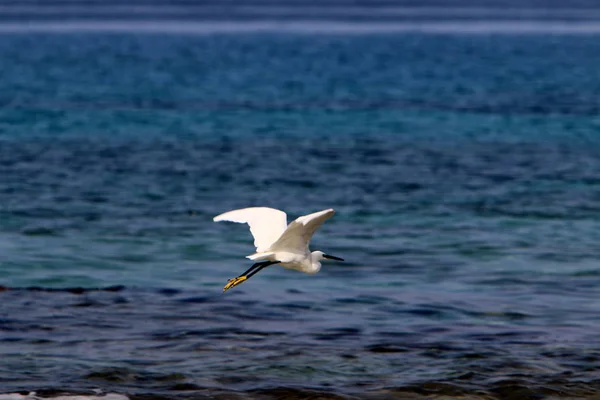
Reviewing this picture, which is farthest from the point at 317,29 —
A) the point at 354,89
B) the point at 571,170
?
the point at 571,170

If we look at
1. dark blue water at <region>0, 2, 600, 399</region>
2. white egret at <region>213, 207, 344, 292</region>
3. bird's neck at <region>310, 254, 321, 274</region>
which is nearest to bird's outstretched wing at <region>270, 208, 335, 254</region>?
white egret at <region>213, 207, 344, 292</region>

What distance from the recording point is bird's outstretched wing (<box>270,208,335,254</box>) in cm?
1240

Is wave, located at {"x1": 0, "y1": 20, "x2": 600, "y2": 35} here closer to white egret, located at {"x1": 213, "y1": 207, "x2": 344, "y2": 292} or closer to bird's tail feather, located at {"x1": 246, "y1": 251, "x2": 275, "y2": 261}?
white egret, located at {"x1": 213, "y1": 207, "x2": 344, "y2": 292}

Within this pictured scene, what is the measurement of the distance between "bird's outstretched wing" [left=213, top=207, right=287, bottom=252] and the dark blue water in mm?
1448

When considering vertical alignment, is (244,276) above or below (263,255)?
below

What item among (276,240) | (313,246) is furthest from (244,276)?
(313,246)

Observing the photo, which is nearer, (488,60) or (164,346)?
(164,346)

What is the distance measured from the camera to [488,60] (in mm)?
77062

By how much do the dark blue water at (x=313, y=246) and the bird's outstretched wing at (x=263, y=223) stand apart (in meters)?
1.45

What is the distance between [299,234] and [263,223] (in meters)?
0.88

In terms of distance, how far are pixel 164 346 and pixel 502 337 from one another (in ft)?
12.8

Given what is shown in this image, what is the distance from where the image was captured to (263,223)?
14.0 metres

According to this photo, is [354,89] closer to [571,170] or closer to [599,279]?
[571,170]

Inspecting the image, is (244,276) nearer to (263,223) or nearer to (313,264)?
(263,223)
